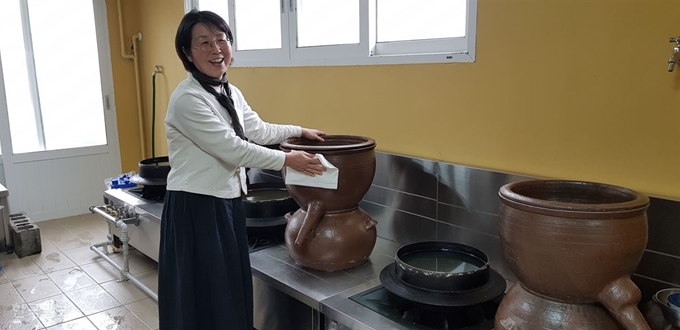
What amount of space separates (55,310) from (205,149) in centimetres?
143

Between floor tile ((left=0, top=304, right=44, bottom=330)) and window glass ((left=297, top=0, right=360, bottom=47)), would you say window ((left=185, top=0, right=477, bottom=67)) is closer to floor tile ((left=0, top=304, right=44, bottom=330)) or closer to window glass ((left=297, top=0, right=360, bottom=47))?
window glass ((left=297, top=0, right=360, bottom=47))

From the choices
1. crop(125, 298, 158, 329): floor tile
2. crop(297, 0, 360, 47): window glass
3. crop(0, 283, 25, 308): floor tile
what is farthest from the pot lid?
crop(0, 283, 25, 308): floor tile

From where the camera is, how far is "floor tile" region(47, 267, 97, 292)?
2.65 m

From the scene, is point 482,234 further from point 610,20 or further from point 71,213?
point 71,213

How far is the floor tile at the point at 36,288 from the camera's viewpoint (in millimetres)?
2544

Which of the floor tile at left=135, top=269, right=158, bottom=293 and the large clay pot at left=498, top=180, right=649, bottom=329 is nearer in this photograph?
the large clay pot at left=498, top=180, right=649, bottom=329

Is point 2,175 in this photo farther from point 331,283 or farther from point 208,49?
point 331,283

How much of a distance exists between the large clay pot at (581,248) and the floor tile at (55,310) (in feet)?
6.79

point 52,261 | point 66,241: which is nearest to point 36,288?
Answer: point 52,261

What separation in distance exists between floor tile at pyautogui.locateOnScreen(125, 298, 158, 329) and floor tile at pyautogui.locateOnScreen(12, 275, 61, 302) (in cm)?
46

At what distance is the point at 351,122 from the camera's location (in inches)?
86.6

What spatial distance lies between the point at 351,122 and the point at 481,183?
715 mm

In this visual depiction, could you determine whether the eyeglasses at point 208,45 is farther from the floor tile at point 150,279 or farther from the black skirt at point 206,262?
the floor tile at point 150,279

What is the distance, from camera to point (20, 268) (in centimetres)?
292
